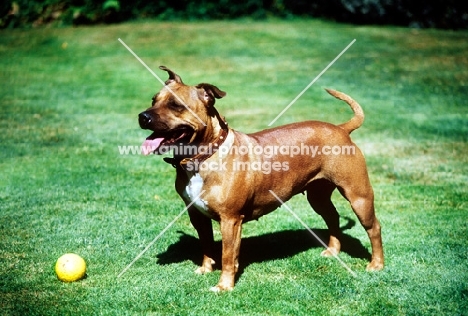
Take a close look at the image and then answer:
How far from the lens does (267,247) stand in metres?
6.54

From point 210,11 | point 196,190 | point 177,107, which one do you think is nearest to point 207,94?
point 177,107

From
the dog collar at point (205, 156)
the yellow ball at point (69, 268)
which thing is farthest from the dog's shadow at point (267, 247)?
the dog collar at point (205, 156)

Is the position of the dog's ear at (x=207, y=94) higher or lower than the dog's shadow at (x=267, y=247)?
higher

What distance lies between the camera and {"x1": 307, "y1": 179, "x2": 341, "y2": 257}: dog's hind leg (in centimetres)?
625

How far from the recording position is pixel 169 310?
4961 millimetres

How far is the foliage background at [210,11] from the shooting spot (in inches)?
797

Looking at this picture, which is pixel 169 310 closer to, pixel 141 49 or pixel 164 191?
pixel 164 191

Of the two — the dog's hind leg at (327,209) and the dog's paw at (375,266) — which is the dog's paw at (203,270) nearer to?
the dog's hind leg at (327,209)

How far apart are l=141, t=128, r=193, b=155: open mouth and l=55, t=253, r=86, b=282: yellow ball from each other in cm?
131

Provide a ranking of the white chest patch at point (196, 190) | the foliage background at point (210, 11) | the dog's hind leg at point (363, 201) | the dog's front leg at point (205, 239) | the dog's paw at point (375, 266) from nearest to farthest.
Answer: the white chest patch at point (196, 190), the dog's hind leg at point (363, 201), the dog's front leg at point (205, 239), the dog's paw at point (375, 266), the foliage background at point (210, 11)

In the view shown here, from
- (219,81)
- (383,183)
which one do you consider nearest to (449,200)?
(383,183)

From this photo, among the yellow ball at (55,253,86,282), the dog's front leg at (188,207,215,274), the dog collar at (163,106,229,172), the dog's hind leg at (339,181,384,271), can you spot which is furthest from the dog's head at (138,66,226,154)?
the dog's hind leg at (339,181,384,271)

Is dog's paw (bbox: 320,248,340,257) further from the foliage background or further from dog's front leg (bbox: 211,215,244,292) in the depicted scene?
the foliage background

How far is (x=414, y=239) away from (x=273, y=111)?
22.7 feet
